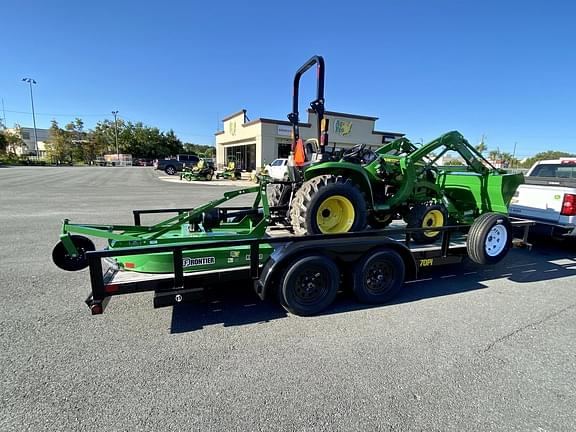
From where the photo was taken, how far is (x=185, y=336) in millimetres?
3012

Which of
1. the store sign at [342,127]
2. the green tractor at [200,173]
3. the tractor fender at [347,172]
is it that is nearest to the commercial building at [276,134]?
the store sign at [342,127]

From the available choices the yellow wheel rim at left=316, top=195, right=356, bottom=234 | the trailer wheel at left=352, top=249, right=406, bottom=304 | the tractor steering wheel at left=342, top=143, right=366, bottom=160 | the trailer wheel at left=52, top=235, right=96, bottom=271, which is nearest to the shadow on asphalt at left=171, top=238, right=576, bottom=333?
the trailer wheel at left=352, top=249, right=406, bottom=304

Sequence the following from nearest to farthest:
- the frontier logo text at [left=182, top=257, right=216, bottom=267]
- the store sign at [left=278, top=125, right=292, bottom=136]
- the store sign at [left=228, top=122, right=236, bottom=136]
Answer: the frontier logo text at [left=182, top=257, right=216, bottom=267]
the store sign at [left=278, top=125, right=292, bottom=136]
the store sign at [left=228, top=122, right=236, bottom=136]

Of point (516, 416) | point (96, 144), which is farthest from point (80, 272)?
point (96, 144)

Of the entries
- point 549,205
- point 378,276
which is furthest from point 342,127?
point 378,276

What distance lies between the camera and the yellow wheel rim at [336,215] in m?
4.05

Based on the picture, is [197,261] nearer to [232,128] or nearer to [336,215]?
[336,215]

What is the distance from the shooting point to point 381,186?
5.05m

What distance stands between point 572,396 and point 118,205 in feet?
40.3

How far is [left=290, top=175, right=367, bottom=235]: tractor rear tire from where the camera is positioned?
3846 mm

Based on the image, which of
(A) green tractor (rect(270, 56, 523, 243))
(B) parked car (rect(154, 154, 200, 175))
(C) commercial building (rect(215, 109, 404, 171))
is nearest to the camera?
(A) green tractor (rect(270, 56, 523, 243))

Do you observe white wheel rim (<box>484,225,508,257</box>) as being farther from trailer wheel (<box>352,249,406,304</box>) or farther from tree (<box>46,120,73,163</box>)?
tree (<box>46,120,73,163</box>)

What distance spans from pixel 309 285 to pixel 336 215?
1.20 m

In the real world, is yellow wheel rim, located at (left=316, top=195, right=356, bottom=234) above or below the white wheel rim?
above
